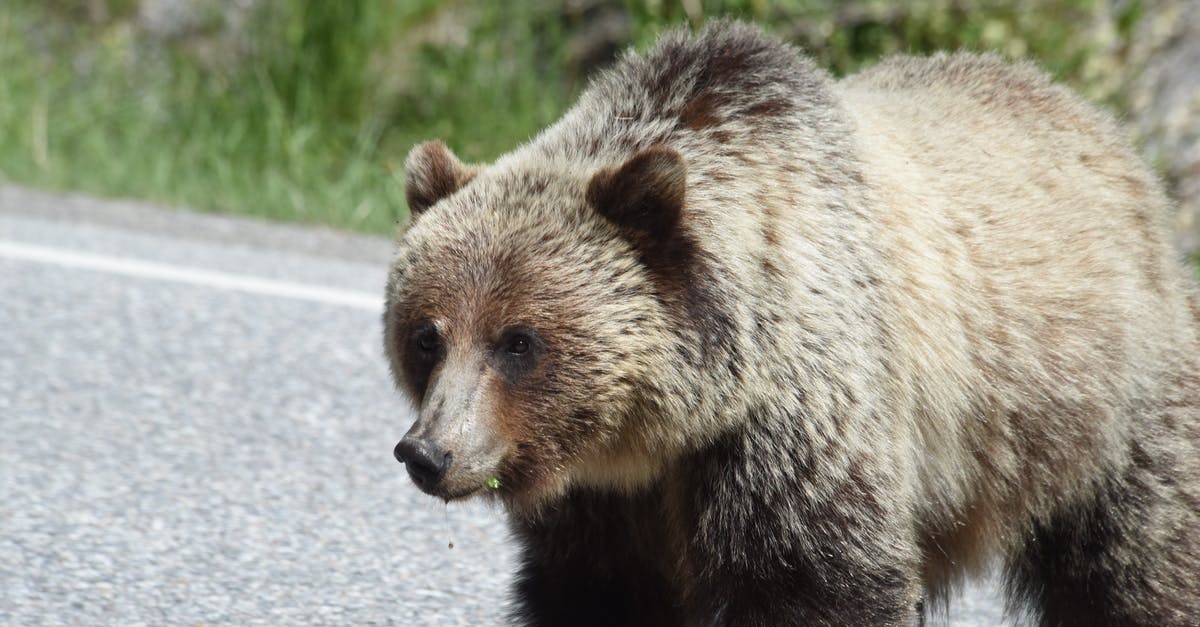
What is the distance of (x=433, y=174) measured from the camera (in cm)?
383

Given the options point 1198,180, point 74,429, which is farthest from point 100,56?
point 1198,180

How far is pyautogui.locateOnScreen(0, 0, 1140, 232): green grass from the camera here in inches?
369

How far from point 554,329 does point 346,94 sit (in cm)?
712

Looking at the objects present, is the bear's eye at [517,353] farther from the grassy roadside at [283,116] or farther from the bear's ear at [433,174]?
the grassy roadside at [283,116]

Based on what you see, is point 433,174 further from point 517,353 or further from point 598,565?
point 598,565

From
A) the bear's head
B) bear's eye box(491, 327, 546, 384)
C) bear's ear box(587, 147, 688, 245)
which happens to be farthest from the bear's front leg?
bear's ear box(587, 147, 688, 245)

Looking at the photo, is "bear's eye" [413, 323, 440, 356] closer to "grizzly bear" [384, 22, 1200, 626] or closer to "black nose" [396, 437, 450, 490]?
"grizzly bear" [384, 22, 1200, 626]

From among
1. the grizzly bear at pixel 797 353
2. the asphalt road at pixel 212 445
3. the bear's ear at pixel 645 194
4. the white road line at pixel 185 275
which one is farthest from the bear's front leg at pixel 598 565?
the white road line at pixel 185 275

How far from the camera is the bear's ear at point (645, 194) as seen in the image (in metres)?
3.47

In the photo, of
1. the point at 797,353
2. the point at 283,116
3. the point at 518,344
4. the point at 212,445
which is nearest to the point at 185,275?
the point at 212,445

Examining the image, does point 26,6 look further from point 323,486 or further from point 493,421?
point 493,421

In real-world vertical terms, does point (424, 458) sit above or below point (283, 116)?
above

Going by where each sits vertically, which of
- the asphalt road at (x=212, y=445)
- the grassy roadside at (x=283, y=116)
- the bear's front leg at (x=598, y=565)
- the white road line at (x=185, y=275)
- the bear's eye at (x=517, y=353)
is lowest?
the grassy roadside at (x=283, y=116)

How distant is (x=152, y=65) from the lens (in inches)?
456
